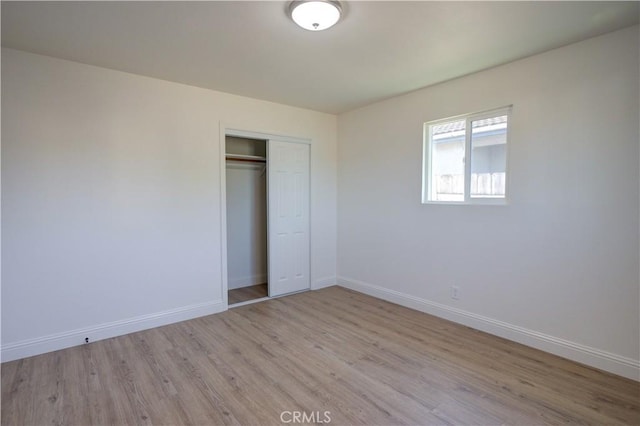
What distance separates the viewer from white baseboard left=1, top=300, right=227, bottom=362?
8.90 ft

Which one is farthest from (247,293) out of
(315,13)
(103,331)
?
(315,13)

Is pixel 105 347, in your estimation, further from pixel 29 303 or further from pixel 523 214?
pixel 523 214

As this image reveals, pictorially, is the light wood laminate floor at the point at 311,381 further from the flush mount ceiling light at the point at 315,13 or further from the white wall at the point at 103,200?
the flush mount ceiling light at the point at 315,13

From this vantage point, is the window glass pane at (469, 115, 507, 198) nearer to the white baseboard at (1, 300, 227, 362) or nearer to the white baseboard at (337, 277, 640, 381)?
the white baseboard at (337, 277, 640, 381)

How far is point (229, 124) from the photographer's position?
151 inches

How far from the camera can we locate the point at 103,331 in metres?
3.08

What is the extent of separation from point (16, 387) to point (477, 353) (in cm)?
353

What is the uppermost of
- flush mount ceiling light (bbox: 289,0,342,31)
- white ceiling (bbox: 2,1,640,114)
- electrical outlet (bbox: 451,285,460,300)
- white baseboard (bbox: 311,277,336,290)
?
white ceiling (bbox: 2,1,640,114)

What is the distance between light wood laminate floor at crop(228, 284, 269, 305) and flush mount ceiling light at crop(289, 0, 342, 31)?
327cm

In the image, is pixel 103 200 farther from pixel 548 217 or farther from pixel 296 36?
pixel 548 217

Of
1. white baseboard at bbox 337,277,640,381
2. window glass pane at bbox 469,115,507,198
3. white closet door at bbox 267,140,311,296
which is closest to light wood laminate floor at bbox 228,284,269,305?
white closet door at bbox 267,140,311,296

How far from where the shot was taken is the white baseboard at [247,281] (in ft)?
15.8

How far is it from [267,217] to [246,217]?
707 mm

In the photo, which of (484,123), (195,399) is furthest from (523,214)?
(195,399)
